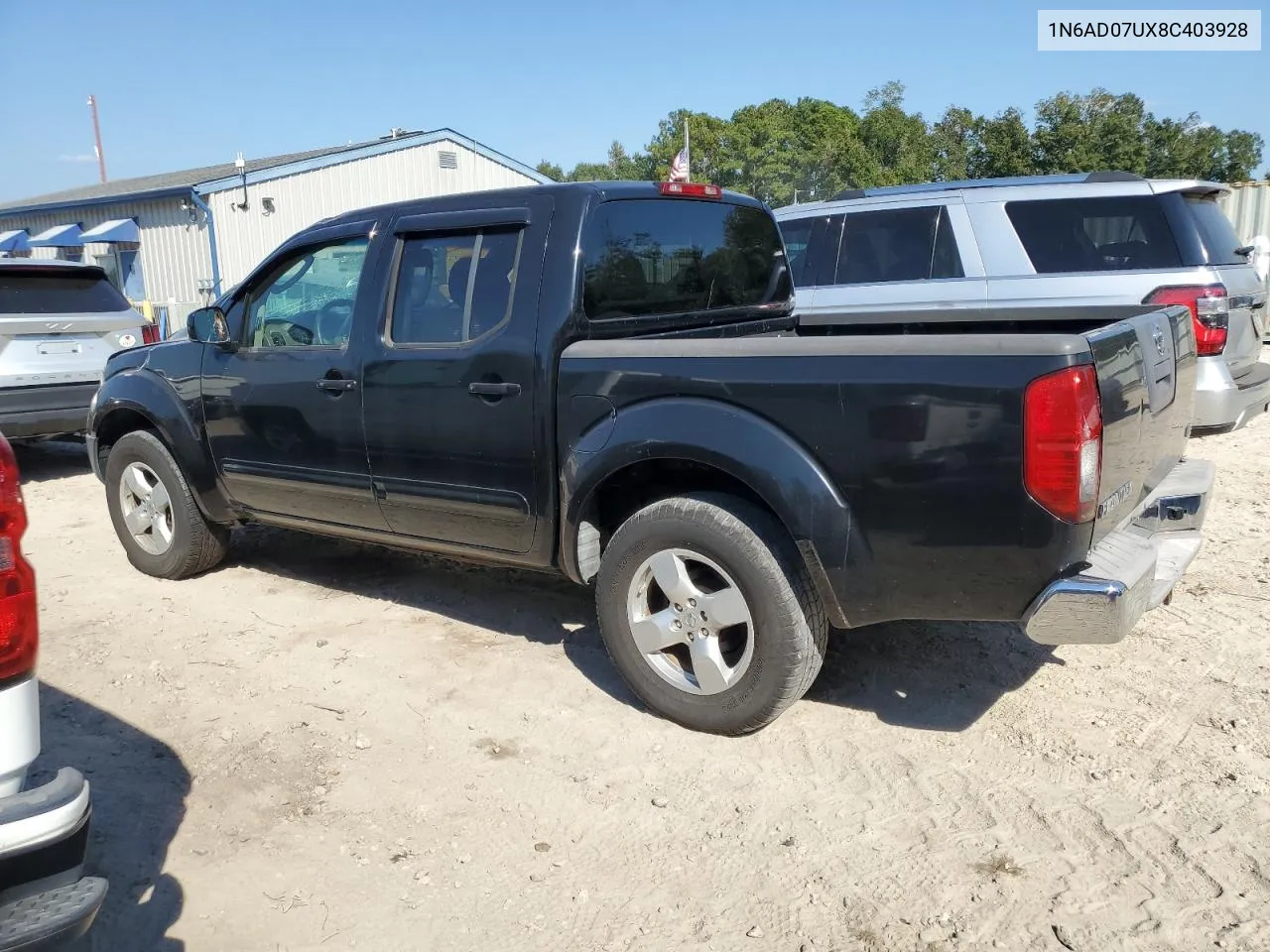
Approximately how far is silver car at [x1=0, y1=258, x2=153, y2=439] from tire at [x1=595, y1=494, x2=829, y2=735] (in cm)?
607

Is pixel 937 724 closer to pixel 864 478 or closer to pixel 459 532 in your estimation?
pixel 864 478

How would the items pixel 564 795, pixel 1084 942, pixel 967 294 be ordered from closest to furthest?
1. pixel 1084 942
2. pixel 564 795
3. pixel 967 294

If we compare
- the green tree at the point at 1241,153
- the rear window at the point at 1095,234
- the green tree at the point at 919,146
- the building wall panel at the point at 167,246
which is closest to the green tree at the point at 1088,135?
the green tree at the point at 919,146

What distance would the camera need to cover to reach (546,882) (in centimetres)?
275

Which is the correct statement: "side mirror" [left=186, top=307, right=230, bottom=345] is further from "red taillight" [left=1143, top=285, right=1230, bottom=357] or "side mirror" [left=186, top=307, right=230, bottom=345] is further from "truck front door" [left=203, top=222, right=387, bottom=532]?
"red taillight" [left=1143, top=285, right=1230, bottom=357]

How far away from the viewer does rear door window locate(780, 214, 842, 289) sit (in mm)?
7523

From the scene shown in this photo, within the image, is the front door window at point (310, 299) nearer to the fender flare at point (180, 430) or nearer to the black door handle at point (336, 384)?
the black door handle at point (336, 384)

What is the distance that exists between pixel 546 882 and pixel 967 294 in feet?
17.9

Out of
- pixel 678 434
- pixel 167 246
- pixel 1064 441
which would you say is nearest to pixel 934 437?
pixel 1064 441

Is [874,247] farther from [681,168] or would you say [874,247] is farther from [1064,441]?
[681,168]

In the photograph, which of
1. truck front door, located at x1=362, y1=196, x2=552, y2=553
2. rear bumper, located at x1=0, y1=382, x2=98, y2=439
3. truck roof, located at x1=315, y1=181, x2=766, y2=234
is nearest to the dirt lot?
truck front door, located at x1=362, y1=196, x2=552, y2=553

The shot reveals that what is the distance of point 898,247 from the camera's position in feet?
23.8

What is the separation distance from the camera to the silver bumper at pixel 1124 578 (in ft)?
8.93

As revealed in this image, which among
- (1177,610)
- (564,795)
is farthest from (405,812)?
(1177,610)
